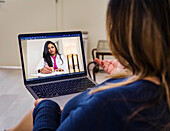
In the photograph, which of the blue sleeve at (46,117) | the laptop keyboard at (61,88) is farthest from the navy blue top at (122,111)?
the laptop keyboard at (61,88)

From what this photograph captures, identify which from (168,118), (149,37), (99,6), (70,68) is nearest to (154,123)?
(168,118)

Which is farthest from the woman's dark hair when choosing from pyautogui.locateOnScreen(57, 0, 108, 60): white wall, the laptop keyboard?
pyautogui.locateOnScreen(57, 0, 108, 60): white wall

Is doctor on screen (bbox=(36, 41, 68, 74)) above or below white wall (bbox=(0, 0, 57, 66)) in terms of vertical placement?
below

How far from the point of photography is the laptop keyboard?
1.04 m

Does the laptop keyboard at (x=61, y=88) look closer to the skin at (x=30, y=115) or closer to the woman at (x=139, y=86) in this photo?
the skin at (x=30, y=115)

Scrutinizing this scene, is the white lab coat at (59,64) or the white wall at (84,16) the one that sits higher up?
the white wall at (84,16)

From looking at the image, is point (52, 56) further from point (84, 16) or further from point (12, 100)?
point (84, 16)

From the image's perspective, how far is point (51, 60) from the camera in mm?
1203

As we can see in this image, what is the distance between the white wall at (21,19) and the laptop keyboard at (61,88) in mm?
2531

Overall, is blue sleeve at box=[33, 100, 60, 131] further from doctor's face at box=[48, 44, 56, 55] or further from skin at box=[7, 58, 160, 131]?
doctor's face at box=[48, 44, 56, 55]

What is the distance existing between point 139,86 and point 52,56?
2.58ft

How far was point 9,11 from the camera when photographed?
3.40 meters

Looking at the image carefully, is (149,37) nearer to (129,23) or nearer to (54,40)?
(129,23)

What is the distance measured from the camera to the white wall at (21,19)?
11.2 ft
